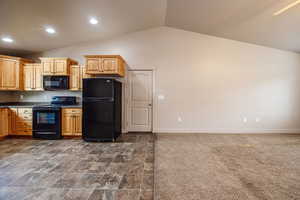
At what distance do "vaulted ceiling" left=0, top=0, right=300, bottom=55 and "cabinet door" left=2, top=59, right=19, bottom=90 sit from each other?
530 mm

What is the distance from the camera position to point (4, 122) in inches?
161

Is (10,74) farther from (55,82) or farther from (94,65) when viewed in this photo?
(94,65)

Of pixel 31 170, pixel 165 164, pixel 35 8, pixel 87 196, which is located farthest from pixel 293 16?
pixel 31 170

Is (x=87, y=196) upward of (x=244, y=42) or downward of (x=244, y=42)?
downward

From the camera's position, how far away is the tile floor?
6.28ft

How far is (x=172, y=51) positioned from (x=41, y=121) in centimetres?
429

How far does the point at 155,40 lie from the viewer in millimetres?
4969

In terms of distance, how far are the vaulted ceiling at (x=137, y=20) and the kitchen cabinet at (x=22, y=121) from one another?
186 centimetres

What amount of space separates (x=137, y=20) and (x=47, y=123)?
3690 millimetres

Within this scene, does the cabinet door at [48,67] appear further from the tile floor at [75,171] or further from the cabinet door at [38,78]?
the tile floor at [75,171]

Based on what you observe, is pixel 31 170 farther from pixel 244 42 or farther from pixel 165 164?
pixel 244 42

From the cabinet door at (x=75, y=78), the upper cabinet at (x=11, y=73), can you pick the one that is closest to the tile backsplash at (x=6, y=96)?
the upper cabinet at (x=11, y=73)

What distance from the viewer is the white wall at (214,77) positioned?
16.2 feet

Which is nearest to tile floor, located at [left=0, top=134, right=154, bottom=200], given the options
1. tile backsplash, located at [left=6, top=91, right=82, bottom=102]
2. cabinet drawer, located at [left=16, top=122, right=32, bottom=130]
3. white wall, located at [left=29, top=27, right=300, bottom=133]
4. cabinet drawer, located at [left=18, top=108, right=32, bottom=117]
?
cabinet drawer, located at [left=16, top=122, right=32, bottom=130]
